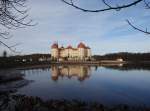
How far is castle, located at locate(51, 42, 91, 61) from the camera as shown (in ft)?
389

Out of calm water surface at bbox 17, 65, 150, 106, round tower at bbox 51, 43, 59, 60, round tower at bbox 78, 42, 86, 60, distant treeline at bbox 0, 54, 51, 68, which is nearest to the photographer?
calm water surface at bbox 17, 65, 150, 106

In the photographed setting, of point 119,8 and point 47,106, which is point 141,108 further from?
point 119,8

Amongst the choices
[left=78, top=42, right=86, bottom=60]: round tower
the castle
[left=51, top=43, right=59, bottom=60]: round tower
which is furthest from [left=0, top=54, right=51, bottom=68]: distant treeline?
[left=78, top=42, right=86, bottom=60]: round tower

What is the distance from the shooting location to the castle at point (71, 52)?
118562 millimetres

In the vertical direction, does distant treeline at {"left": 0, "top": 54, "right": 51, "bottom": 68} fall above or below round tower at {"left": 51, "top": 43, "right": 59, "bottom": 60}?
below

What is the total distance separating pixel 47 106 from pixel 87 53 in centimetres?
10711

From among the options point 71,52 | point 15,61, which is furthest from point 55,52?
point 15,61

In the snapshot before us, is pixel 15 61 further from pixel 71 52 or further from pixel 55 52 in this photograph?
pixel 71 52

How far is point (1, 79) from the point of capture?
34812mm

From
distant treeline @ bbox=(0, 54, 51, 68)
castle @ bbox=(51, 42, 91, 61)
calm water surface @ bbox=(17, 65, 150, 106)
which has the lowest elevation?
calm water surface @ bbox=(17, 65, 150, 106)

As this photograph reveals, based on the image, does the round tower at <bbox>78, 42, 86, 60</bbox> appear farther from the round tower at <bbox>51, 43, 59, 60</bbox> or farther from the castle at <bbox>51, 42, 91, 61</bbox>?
the round tower at <bbox>51, 43, 59, 60</bbox>

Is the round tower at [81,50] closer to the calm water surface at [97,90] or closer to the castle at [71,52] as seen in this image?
the castle at [71,52]

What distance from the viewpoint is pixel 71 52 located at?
4779 inches

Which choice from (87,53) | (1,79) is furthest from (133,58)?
(1,79)
